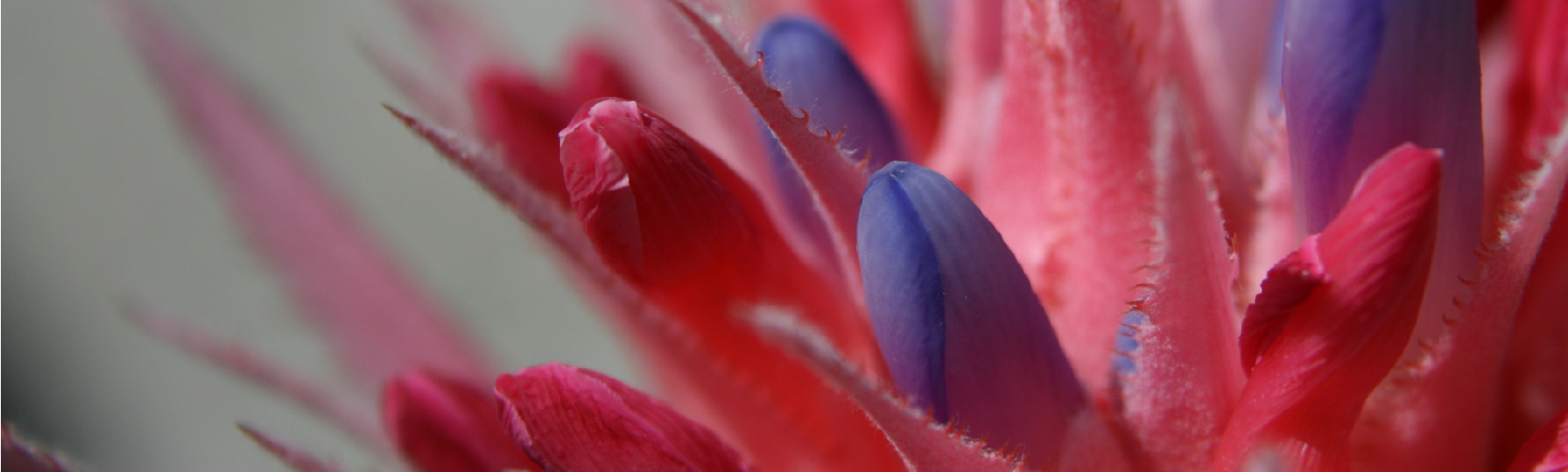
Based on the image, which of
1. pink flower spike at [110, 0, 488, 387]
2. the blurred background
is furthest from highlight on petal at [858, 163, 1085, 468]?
the blurred background

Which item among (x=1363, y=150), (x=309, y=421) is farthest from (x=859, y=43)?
(x=309, y=421)

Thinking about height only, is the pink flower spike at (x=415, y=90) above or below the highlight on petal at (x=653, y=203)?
above

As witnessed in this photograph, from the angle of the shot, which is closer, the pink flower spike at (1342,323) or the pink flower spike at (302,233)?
the pink flower spike at (1342,323)

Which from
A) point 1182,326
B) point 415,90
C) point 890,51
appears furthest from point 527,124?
point 1182,326

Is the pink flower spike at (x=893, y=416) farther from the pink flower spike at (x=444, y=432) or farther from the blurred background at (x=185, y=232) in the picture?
the blurred background at (x=185, y=232)

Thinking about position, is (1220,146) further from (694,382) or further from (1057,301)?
(694,382)

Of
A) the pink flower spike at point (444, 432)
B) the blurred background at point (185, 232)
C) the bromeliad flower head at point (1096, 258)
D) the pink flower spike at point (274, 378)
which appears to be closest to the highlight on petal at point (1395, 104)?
the bromeliad flower head at point (1096, 258)
